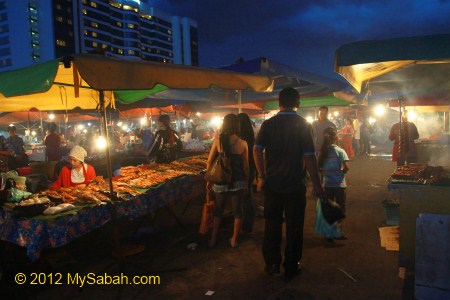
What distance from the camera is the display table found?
4.11 m

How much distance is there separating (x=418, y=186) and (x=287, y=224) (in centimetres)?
166

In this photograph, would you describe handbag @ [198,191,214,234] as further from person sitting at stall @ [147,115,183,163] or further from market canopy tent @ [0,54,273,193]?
person sitting at stall @ [147,115,183,163]

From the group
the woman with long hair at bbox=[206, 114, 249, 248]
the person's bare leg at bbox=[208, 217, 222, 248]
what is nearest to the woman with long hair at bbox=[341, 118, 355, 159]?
the woman with long hair at bbox=[206, 114, 249, 248]

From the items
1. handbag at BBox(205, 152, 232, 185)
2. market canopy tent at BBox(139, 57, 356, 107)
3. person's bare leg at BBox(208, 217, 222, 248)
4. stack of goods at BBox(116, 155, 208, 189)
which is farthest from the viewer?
market canopy tent at BBox(139, 57, 356, 107)

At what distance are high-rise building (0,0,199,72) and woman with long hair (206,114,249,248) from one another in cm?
7568

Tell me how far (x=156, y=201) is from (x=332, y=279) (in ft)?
9.24

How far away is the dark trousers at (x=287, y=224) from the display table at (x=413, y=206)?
1.22 meters

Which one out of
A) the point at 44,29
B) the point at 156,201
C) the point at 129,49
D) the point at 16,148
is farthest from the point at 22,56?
the point at 156,201

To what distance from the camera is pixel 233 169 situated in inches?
208

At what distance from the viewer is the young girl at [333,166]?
5539 mm

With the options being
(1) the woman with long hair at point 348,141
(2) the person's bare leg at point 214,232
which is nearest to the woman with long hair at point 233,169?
(2) the person's bare leg at point 214,232

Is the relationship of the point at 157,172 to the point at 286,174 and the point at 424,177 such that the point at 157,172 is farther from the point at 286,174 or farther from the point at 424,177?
the point at 424,177

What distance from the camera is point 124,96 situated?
24.9 feet

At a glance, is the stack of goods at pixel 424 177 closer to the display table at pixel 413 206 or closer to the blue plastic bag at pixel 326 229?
the display table at pixel 413 206
